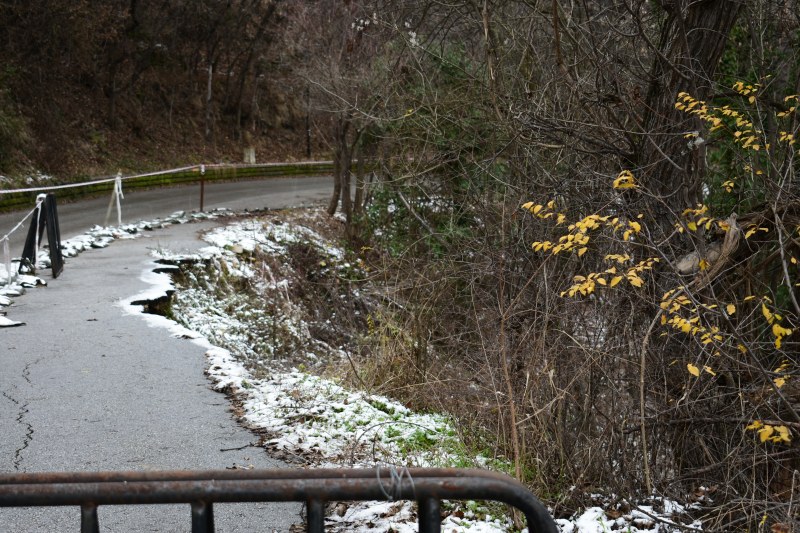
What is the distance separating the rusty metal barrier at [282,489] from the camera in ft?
6.51

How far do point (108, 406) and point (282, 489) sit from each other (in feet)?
19.9

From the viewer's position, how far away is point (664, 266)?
6.66 meters

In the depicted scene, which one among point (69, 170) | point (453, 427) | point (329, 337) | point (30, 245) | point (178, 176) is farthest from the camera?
point (178, 176)

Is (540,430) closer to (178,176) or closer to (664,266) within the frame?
(664,266)

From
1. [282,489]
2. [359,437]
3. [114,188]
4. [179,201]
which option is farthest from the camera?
[179,201]

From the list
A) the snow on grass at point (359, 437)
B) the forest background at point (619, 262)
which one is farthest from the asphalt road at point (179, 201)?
the forest background at point (619, 262)

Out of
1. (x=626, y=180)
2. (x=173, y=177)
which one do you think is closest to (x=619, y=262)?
(x=626, y=180)

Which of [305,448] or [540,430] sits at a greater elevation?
[540,430]

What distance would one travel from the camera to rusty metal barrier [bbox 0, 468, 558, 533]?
198 cm

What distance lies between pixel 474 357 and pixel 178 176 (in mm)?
25489

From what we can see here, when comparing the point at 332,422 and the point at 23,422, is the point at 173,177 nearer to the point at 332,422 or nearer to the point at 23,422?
the point at 23,422

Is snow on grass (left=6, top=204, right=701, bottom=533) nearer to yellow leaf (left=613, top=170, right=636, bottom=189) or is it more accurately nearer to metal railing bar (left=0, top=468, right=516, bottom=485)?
yellow leaf (left=613, top=170, right=636, bottom=189)

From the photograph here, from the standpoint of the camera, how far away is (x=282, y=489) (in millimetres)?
2002

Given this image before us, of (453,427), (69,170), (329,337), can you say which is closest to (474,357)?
(453,427)
